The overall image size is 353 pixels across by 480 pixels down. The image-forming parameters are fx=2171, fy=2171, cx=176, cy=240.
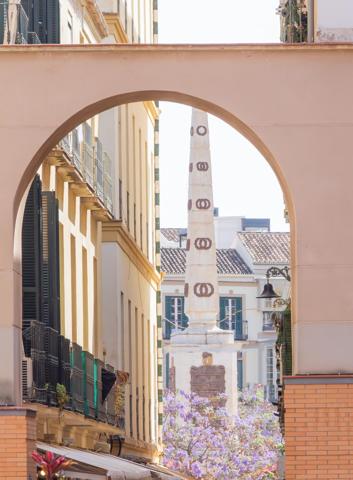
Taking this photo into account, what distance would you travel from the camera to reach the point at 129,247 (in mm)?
42375

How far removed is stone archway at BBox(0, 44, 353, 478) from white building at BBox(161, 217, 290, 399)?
83.6 m

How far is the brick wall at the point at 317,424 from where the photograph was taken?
65.2ft

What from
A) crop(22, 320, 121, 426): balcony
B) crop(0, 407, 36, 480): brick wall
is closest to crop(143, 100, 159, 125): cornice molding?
crop(22, 320, 121, 426): balcony

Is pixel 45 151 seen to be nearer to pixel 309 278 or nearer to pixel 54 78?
pixel 54 78

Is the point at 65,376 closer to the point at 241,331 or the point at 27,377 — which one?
the point at 27,377

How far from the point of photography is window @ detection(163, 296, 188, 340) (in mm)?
108562

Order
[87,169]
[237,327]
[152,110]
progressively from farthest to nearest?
[237,327] → [152,110] → [87,169]

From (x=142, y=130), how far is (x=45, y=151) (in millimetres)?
26643

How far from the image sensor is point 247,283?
108 meters

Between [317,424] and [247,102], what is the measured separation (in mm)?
3103

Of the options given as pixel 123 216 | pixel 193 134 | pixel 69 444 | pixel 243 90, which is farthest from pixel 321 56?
pixel 193 134

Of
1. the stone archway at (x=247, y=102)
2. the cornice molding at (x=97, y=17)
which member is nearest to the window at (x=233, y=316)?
the cornice molding at (x=97, y=17)

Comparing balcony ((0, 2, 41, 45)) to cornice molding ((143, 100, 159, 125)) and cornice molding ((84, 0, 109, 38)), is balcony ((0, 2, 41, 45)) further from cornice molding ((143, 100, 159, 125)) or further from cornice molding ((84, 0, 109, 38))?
cornice molding ((143, 100, 159, 125))

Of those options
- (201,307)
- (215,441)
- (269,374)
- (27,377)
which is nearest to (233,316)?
(269,374)
